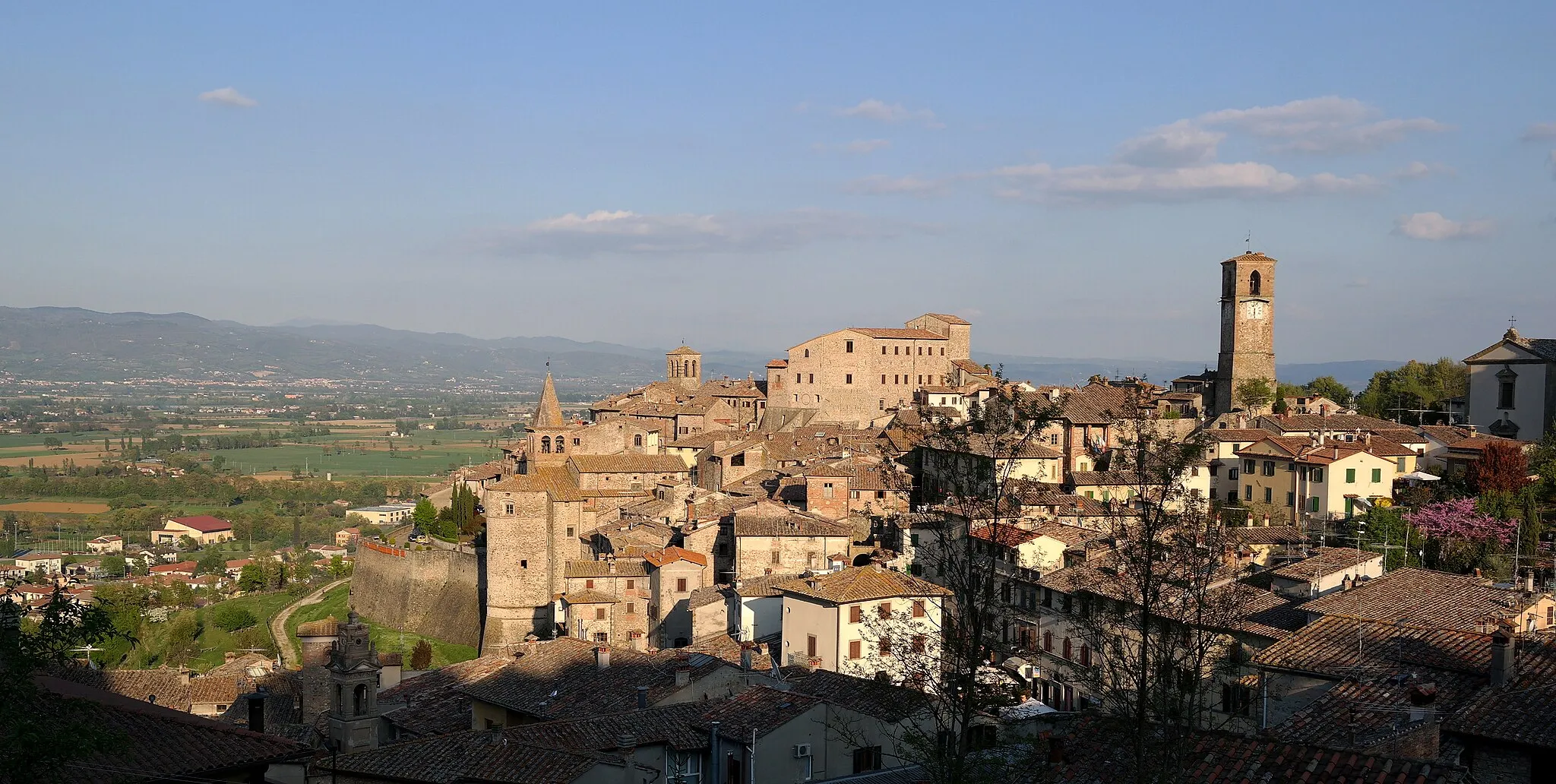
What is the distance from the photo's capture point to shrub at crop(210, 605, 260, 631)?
5322cm

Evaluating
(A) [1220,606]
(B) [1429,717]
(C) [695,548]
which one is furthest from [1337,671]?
(C) [695,548]

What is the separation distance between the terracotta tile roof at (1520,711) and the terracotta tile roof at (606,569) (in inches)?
954

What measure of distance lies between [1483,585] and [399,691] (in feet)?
62.4

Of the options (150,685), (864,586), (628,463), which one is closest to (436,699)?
(864,586)

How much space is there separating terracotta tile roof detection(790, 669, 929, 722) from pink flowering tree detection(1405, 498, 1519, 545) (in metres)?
16.7

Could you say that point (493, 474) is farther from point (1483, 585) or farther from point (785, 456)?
point (1483, 585)

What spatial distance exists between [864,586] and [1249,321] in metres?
30.8

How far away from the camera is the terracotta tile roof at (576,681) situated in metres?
21.8

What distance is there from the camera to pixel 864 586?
2531 centimetres

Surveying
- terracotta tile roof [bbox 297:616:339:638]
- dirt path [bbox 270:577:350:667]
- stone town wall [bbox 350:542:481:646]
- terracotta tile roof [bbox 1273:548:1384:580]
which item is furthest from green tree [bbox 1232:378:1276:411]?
dirt path [bbox 270:577:350:667]

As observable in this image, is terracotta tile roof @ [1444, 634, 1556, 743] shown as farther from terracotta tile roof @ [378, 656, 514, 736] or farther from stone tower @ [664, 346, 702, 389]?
stone tower @ [664, 346, 702, 389]

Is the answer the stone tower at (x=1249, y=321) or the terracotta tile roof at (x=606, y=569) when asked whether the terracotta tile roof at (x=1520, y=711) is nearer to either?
the terracotta tile roof at (x=606, y=569)

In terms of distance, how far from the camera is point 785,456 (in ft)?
160

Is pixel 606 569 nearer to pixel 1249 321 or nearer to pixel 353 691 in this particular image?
pixel 353 691
